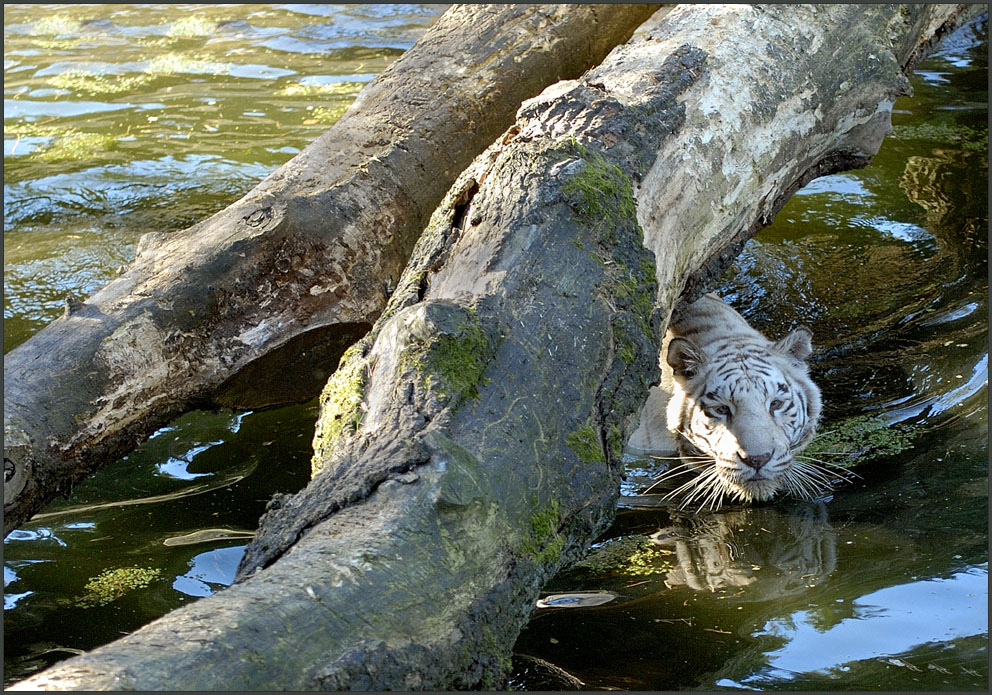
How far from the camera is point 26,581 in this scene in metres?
3.95

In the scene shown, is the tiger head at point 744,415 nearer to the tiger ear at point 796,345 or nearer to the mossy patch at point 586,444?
the tiger ear at point 796,345

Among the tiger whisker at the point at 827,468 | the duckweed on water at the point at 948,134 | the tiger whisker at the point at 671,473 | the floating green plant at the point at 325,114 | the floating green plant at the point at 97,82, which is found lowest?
the tiger whisker at the point at 671,473

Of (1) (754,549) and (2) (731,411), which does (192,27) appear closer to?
(2) (731,411)

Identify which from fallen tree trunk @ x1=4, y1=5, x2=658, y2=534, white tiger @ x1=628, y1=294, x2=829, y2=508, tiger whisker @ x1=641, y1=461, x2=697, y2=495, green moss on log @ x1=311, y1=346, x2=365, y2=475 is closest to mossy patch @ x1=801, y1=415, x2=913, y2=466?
white tiger @ x1=628, y1=294, x2=829, y2=508

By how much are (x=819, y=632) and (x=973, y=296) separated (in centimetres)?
357

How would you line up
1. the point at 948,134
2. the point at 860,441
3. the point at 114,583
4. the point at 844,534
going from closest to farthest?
the point at 114,583 → the point at 844,534 → the point at 860,441 → the point at 948,134

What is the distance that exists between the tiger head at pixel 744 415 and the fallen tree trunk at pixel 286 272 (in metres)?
1.59

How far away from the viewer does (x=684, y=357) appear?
4.95 meters

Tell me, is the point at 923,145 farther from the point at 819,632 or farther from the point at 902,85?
the point at 819,632

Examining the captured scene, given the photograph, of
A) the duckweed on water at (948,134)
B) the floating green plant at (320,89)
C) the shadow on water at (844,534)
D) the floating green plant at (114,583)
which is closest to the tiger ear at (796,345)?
Answer: the shadow on water at (844,534)

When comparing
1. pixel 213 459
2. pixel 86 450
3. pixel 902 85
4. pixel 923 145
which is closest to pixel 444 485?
pixel 86 450

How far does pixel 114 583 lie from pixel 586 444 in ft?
6.80

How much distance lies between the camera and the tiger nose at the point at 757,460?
4383mm

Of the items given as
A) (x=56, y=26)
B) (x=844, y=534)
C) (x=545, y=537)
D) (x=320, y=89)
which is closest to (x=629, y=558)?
(x=844, y=534)
